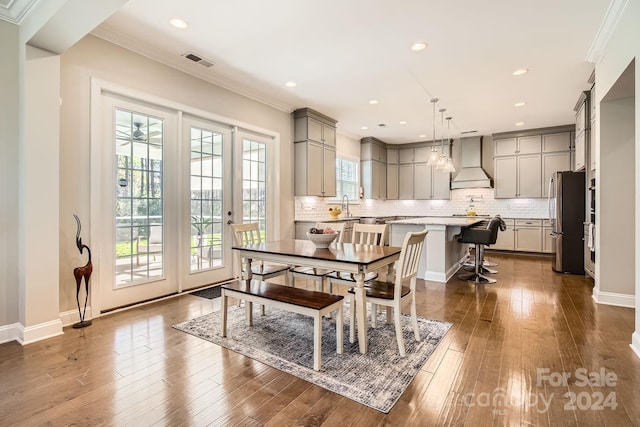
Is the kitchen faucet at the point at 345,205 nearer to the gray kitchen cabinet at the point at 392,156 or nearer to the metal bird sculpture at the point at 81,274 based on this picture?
the gray kitchen cabinet at the point at 392,156

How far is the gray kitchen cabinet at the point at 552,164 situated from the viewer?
23.0ft

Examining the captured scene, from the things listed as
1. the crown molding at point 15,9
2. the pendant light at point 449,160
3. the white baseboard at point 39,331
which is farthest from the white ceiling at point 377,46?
the white baseboard at point 39,331

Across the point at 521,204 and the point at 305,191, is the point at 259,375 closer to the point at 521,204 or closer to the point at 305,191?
the point at 305,191

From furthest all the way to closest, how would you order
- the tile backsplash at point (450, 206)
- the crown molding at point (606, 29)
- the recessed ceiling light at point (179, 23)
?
the tile backsplash at point (450, 206) < the recessed ceiling light at point (179, 23) < the crown molding at point (606, 29)

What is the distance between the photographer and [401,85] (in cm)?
464

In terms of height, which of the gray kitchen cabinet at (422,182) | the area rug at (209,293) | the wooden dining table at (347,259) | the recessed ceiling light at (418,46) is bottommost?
the area rug at (209,293)

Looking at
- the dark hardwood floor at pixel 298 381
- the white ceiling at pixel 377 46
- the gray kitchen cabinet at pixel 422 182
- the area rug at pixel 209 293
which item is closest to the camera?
the dark hardwood floor at pixel 298 381

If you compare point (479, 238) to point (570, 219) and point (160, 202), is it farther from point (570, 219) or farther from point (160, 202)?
point (160, 202)

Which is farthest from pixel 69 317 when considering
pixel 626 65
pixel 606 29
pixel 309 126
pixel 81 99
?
pixel 606 29

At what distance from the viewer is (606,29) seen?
10.1 feet

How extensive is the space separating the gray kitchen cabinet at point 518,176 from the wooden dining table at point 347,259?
616cm

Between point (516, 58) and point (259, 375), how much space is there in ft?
14.4

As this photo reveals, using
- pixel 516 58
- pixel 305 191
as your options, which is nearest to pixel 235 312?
pixel 305 191

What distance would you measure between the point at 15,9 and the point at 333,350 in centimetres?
375
